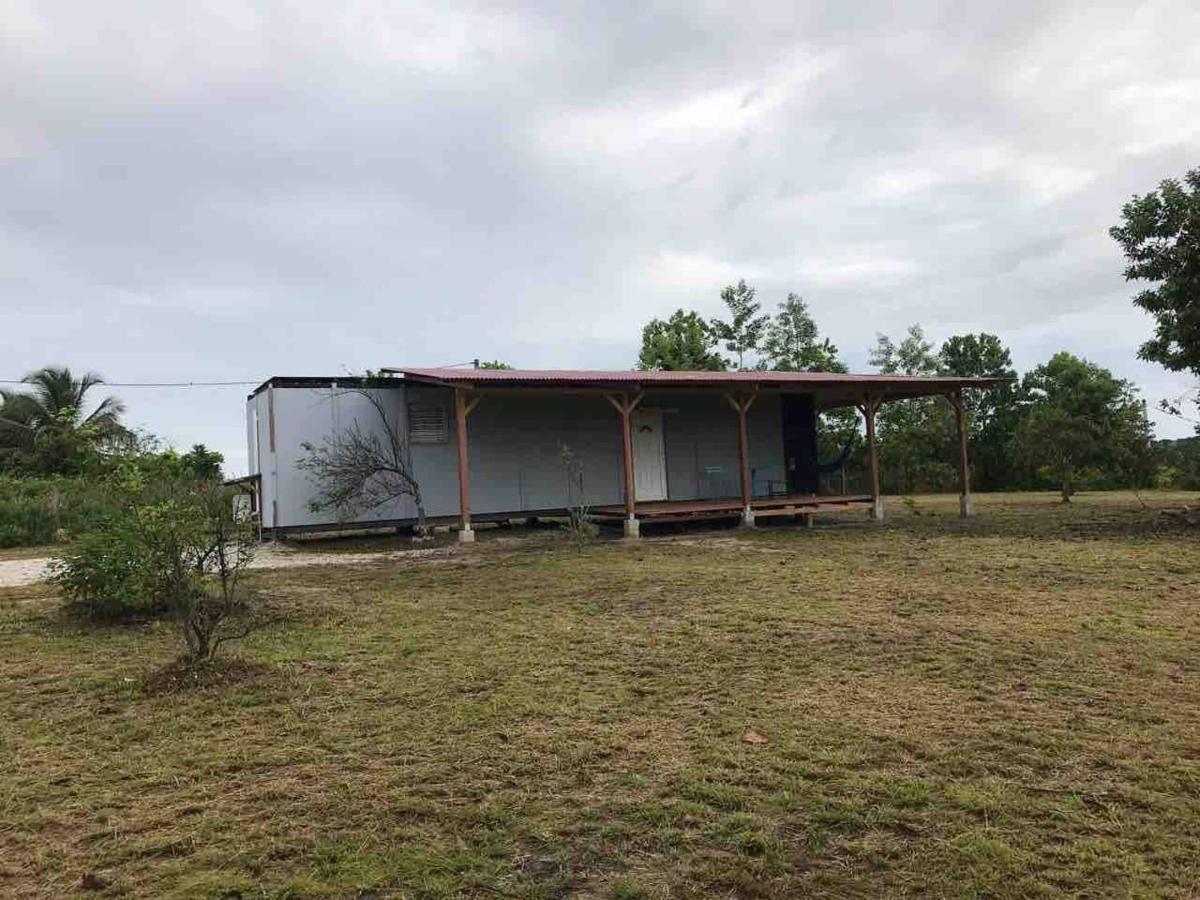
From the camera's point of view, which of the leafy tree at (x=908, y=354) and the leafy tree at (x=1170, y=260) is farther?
the leafy tree at (x=908, y=354)

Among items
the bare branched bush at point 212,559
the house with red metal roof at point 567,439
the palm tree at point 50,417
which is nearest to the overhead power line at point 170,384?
the palm tree at point 50,417

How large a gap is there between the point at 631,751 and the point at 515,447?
11.3m

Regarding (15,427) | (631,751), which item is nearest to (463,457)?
(631,751)

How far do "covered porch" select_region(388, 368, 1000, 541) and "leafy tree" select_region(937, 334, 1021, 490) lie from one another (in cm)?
943

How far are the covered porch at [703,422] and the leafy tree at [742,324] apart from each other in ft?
42.4

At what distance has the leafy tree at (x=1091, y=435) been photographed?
18766 millimetres

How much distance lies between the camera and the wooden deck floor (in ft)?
42.7

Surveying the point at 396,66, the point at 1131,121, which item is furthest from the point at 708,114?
the point at 1131,121

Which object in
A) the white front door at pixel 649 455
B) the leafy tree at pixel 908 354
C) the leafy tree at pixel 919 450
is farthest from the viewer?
the leafy tree at pixel 908 354

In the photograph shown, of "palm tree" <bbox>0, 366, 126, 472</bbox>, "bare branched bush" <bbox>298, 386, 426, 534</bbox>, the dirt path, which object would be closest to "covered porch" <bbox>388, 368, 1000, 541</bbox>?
"bare branched bush" <bbox>298, 386, 426, 534</bbox>

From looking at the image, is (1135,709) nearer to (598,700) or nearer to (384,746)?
(598,700)

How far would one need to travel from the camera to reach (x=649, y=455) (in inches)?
612

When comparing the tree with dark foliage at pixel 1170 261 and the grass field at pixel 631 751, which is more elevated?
the tree with dark foliage at pixel 1170 261

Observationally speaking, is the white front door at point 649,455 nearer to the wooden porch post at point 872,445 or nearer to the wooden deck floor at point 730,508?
the wooden deck floor at point 730,508
